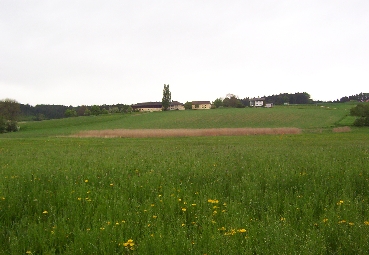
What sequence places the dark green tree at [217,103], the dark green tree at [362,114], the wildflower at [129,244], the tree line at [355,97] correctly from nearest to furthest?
1. the wildflower at [129,244]
2. the dark green tree at [362,114]
3. the dark green tree at [217,103]
4. the tree line at [355,97]

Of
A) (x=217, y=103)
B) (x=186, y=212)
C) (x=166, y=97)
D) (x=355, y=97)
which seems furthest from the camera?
(x=355, y=97)

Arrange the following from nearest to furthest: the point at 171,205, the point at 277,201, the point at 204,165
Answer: the point at 171,205
the point at 277,201
the point at 204,165

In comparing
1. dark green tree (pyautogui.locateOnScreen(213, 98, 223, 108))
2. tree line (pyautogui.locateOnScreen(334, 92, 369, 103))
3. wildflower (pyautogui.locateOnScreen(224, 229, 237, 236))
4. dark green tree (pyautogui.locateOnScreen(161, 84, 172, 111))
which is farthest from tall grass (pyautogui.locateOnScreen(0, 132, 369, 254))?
tree line (pyautogui.locateOnScreen(334, 92, 369, 103))

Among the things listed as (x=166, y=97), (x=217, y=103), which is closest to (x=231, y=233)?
(x=166, y=97)

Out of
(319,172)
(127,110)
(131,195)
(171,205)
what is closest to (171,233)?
(171,205)

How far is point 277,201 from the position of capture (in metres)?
7.00

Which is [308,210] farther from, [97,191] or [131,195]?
[97,191]

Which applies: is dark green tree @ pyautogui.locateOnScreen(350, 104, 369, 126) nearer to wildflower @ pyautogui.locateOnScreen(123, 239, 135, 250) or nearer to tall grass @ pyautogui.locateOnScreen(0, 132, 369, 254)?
tall grass @ pyautogui.locateOnScreen(0, 132, 369, 254)

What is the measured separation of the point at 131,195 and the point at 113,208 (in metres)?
1.27

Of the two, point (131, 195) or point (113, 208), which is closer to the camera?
point (113, 208)

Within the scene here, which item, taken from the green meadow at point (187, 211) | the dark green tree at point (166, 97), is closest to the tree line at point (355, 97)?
the dark green tree at point (166, 97)

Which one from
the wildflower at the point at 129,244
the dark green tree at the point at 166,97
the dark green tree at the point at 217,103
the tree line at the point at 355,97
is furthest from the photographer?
the tree line at the point at 355,97

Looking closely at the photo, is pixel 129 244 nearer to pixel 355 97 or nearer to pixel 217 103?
pixel 217 103

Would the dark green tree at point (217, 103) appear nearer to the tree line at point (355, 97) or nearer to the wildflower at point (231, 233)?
the tree line at point (355, 97)
